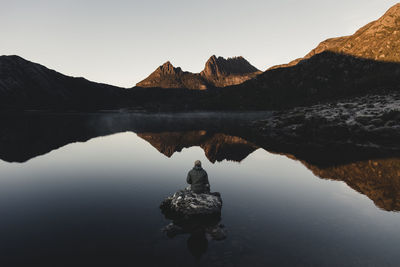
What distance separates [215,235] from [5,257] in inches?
398

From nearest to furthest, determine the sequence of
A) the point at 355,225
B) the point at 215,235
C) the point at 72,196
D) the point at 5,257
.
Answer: the point at 5,257, the point at 215,235, the point at 355,225, the point at 72,196

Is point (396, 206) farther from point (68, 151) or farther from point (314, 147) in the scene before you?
point (68, 151)

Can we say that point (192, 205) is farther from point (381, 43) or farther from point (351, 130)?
point (381, 43)

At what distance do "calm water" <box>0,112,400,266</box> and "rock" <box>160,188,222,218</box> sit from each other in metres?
0.89

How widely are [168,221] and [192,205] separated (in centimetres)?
182

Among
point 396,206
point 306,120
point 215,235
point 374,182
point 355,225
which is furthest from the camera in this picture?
point 306,120

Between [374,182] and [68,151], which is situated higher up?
[68,151]

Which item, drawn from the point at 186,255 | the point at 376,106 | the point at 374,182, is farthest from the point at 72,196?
the point at 376,106

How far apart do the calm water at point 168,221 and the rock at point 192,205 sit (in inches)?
35.2

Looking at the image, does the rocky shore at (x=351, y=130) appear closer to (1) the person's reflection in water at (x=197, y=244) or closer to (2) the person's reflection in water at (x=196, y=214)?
(2) the person's reflection in water at (x=196, y=214)

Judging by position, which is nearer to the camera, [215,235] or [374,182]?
[215,235]

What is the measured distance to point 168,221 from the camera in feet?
46.9

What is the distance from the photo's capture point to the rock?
47.4ft

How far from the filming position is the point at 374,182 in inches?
853
